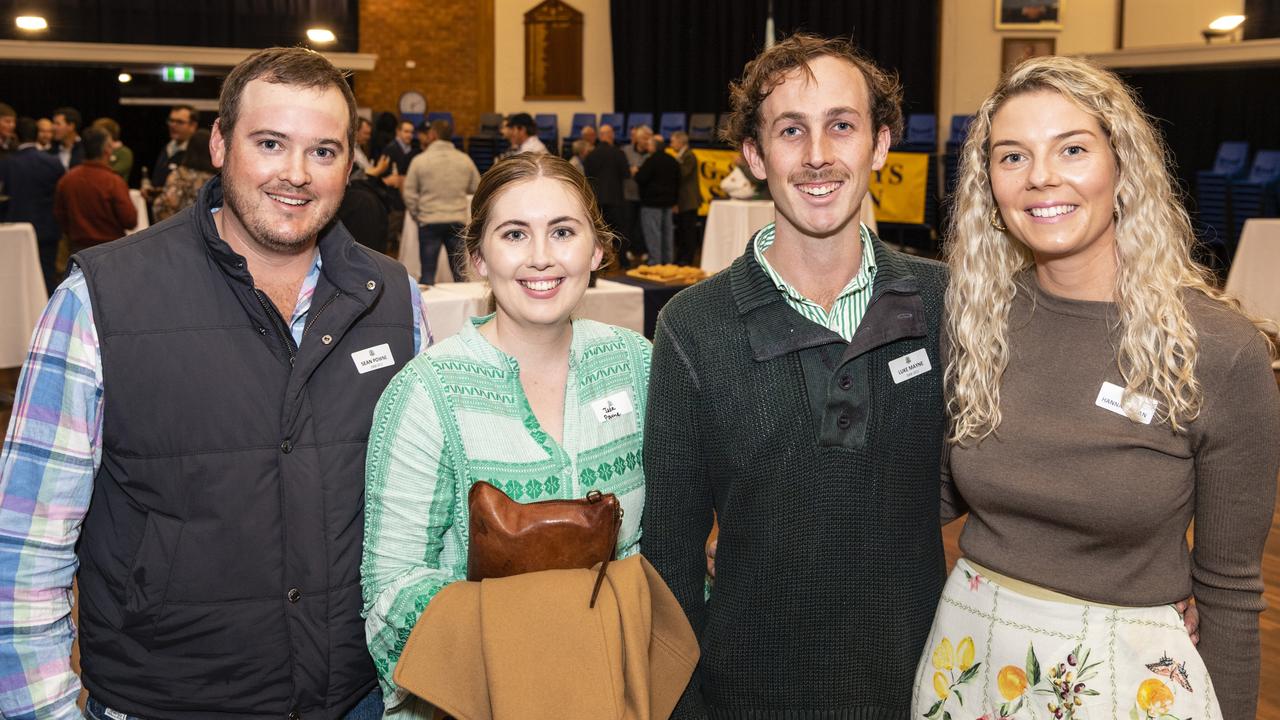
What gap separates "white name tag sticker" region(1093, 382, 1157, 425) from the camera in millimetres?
1573

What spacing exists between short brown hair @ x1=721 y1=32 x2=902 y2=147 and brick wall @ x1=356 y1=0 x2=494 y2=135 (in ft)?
53.0

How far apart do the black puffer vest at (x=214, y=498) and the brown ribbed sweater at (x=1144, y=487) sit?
1.04 m

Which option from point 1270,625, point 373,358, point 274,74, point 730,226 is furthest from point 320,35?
point 373,358

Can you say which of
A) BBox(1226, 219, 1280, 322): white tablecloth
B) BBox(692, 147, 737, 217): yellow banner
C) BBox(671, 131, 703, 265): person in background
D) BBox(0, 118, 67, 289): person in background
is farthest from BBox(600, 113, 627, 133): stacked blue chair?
BBox(1226, 219, 1280, 322): white tablecloth

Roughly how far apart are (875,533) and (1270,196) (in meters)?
10.5

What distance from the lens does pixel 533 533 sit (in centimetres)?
145

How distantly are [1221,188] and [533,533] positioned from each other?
38.2 feet

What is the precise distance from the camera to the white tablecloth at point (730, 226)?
883cm

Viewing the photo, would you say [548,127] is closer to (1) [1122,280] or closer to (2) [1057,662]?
(1) [1122,280]

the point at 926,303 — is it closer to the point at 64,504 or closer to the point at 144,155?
the point at 64,504

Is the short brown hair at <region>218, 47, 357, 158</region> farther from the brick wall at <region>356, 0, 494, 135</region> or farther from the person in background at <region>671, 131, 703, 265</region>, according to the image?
the brick wall at <region>356, 0, 494, 135</region>

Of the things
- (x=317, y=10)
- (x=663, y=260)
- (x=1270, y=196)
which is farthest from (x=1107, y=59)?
(x=317, y=10)

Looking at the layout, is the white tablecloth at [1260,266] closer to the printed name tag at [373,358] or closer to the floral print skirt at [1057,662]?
the floral print skirt at [1057,662]

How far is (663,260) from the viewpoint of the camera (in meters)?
12.2
